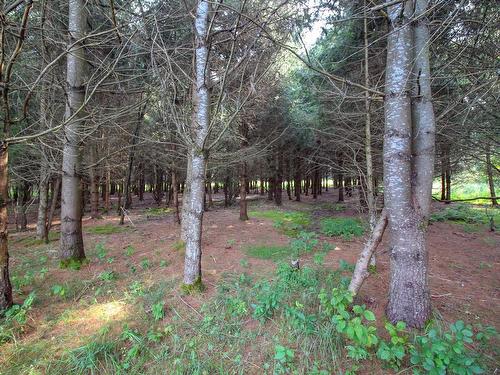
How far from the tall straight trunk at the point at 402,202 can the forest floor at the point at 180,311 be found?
35 centimetres

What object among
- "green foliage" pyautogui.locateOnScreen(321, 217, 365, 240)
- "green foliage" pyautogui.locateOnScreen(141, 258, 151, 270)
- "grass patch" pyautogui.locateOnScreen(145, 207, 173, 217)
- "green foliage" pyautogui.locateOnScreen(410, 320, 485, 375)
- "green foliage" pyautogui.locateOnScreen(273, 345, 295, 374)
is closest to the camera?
"green foliage" pyautogui.locateOnScreen(410, 320, 485, 375)

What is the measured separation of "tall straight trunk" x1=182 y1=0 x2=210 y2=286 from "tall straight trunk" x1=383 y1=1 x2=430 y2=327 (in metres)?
2.41

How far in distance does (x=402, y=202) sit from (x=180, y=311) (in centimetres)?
310

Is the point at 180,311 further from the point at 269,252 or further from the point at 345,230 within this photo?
the point at 345,230

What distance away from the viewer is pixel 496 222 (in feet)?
33.7

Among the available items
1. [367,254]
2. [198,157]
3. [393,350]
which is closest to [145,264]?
[198,157]

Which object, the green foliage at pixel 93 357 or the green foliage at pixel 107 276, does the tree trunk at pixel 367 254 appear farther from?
the green foliage at pixel 107 276

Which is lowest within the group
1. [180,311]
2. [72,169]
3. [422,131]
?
[180,311]

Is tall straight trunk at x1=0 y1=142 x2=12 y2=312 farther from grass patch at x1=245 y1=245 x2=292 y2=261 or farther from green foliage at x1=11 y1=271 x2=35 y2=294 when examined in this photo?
grass patch at x1=245 y1=245 x2=292 y2=261

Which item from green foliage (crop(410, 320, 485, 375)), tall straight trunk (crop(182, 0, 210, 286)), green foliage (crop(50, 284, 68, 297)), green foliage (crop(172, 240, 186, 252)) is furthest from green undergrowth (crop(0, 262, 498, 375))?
green foliage (crop(172, 240, 186, 252))

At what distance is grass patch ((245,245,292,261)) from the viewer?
5.80m

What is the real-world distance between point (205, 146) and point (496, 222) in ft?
39.7

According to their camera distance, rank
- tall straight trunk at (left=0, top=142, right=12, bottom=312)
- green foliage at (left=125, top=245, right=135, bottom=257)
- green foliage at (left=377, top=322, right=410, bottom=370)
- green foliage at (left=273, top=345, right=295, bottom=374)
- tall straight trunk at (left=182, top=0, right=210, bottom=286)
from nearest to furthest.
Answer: green foliage at (left=377, top=322, right=410, bottom=370)
green foliage at (left=273, top=345, right=295, bottom=374)
tall straight trunk at (left=0, top=142, right=12, bottom=312)
tall straight trunk at (left=182, top=0, right=210, bottom=286)
green foliage at (left=125, top=245, right=135, bottom=257)

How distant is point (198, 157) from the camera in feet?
12.8
